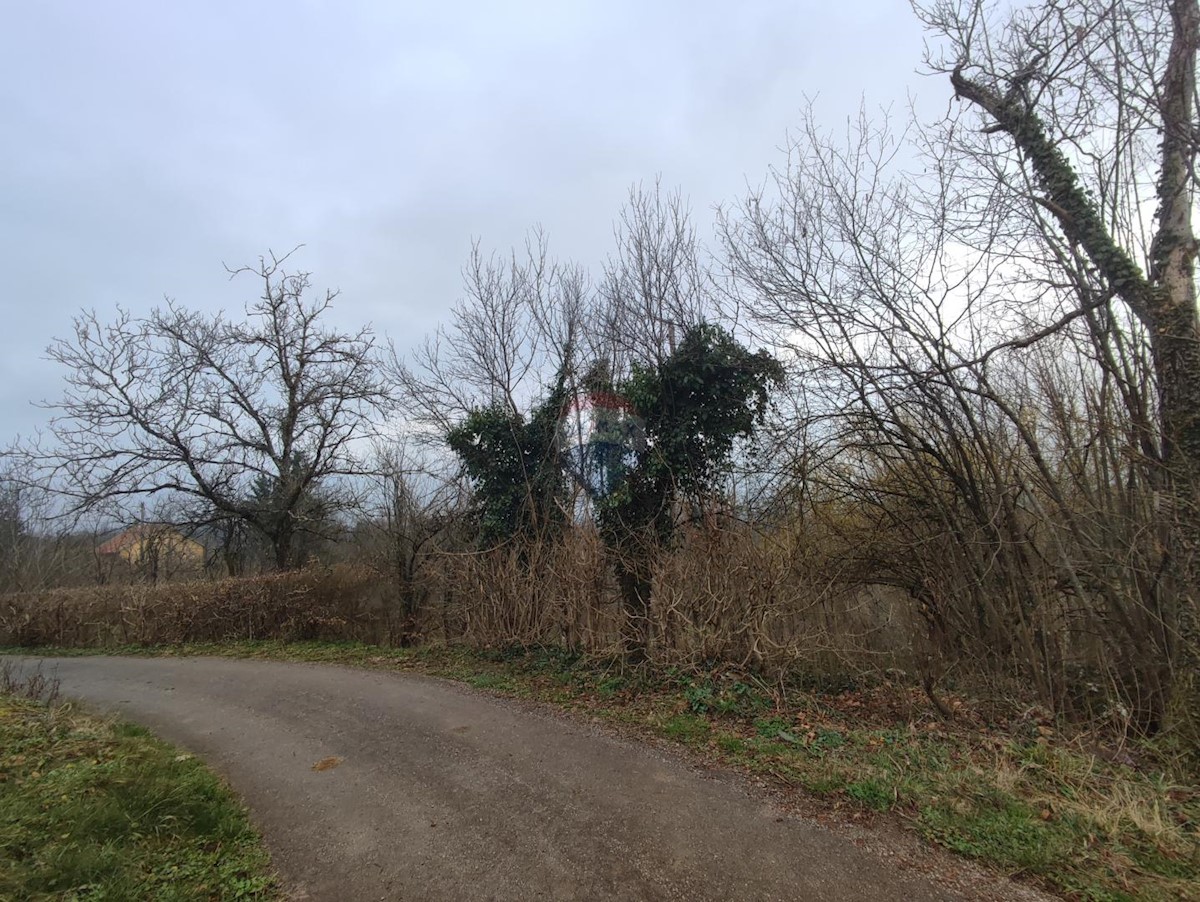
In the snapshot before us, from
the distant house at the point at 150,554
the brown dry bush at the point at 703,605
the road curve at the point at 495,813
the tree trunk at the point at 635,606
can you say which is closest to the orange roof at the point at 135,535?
the distant house at the point at 150,554

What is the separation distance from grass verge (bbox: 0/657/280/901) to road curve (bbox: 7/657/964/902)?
27 centimetres

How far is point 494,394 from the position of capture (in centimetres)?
1316

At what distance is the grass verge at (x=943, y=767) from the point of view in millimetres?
3541

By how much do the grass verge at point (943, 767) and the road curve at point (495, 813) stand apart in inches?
23.1

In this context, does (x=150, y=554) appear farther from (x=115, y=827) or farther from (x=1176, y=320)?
(x=1176, y=320)

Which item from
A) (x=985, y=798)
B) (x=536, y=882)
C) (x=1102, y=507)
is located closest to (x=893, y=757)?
(x=985, y=798)

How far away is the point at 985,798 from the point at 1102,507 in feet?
16.5

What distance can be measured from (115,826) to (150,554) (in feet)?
91.4

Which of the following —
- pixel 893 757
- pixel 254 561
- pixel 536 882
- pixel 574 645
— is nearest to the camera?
pixel 536 882

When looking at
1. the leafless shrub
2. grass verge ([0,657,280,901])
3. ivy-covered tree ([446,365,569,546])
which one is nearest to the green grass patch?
grass verge ([0,657,280,901])

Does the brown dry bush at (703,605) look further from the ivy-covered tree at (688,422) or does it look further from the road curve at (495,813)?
the road curve at (495,813)

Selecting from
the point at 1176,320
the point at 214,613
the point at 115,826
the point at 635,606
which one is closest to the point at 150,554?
the point at 214,613

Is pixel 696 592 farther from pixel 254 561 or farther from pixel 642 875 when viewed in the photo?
pixel 254 561

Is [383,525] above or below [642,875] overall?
above
